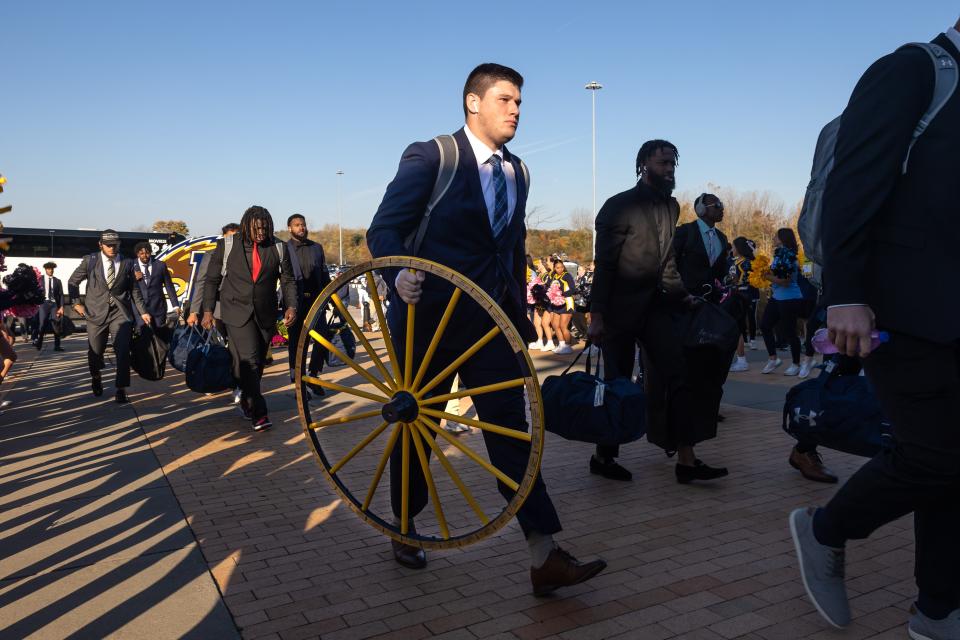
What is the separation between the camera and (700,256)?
5574mm

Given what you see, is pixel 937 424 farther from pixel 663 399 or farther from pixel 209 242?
pixel 209 242

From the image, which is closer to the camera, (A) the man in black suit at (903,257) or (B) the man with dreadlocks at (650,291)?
(A) the man in black suit at (903,257)

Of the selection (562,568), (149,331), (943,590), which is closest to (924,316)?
(943,590)

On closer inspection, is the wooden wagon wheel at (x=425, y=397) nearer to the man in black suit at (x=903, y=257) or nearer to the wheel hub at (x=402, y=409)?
the wheel hub at (x=402, y=409)

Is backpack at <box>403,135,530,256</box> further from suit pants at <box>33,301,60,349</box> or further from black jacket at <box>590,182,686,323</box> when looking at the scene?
suit pants at <box>33,301,60,349</box>

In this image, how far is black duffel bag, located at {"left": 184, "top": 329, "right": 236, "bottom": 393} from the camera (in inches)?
286

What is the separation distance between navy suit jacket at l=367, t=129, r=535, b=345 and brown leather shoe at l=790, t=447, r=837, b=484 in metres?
2.54

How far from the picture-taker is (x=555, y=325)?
48.5 ft

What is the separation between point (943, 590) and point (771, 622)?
22.4 inches

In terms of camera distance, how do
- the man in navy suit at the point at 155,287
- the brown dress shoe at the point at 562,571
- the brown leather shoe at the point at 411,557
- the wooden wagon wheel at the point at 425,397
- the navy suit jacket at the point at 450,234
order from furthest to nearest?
the man in navy suit at the point at 155,287 < the brown leather shoe at the point at 411,557 < the navy suit jacket at the point at 450,234 < the brown dress shoe at the point at 562,571 < the wooden wagon wheel at the point at 425,397

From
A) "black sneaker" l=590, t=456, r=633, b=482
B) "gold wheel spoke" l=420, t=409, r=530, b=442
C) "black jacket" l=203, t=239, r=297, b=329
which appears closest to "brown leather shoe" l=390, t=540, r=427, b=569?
"gold wheel spoke" l=420, t=409, r=530, b=442

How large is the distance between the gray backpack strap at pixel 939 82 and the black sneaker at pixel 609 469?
3.01 m

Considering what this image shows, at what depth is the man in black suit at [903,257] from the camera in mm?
2400

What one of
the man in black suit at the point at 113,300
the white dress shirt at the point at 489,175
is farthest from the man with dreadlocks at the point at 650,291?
the man in black suit at the point at 113,300
